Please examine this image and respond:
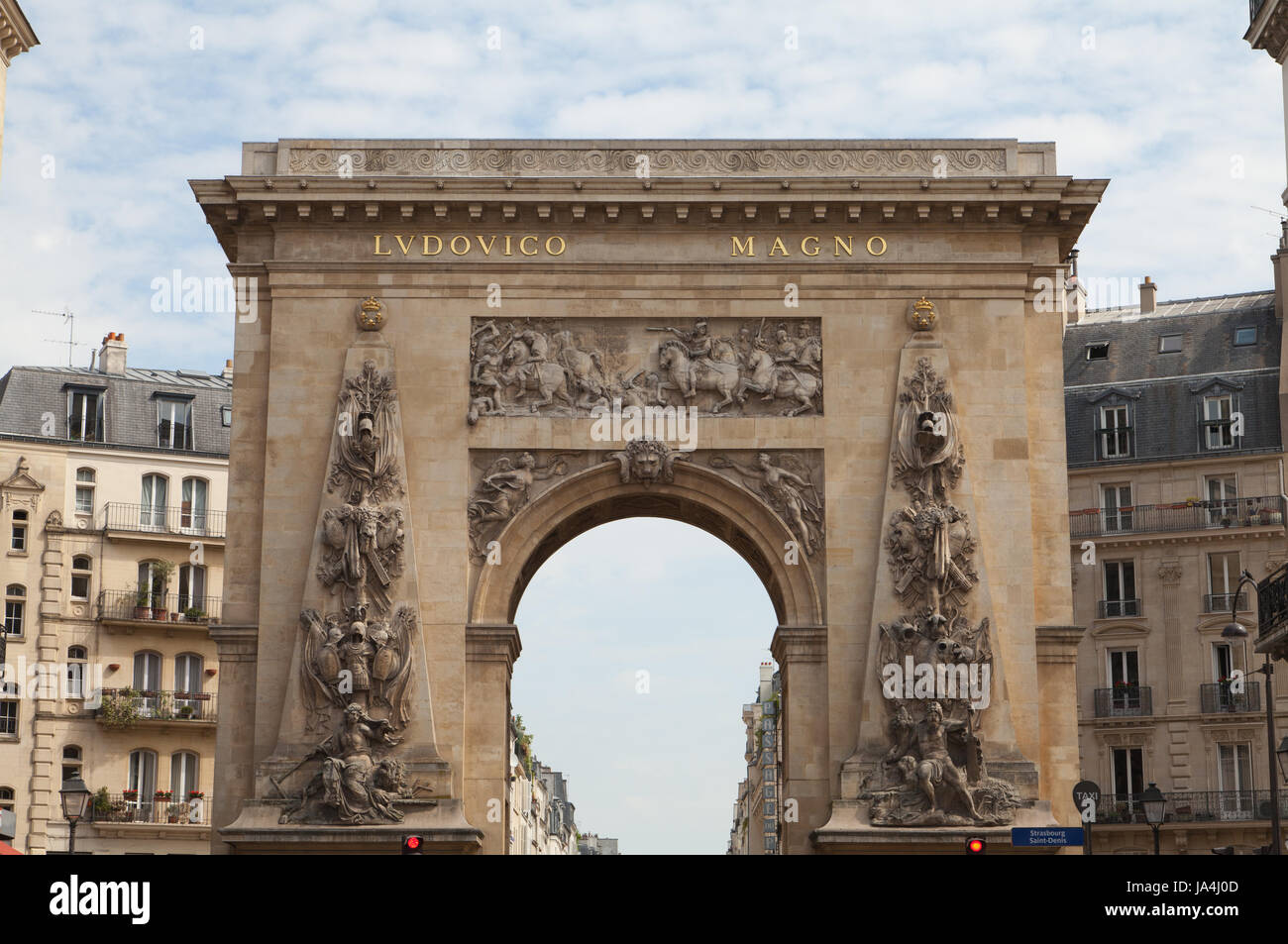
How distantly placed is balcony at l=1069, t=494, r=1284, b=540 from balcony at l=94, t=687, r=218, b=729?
78.1ft

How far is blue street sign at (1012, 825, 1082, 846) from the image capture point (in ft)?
109

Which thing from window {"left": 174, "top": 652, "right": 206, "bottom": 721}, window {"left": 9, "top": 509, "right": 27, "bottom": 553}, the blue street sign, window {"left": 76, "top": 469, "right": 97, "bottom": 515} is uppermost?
window {"left": 76, "top": 469, "right": 97, "bottom": 515}

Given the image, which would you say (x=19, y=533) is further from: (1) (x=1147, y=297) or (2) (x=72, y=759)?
(1) (x=1147, y=297)

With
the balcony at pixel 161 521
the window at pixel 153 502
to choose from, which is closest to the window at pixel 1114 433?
Answer: the balcony at pixel 161 521

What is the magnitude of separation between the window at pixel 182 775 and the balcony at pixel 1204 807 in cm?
2403

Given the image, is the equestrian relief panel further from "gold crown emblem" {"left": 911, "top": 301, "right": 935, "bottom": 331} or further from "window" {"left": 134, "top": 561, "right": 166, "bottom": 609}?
"window" {"left": 134, "top": 561, "right": 166, "bottom": 609}

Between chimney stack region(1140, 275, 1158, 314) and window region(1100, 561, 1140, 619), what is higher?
chimney stack region(1140, 275, 1158, 314)

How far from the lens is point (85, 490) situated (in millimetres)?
55875

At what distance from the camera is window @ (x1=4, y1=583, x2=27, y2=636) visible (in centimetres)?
5362

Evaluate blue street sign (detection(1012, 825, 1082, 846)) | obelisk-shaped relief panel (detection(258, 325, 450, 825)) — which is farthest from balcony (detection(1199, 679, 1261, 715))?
obelisk-shaped relief panel (detection(258, 325, 450, 825))

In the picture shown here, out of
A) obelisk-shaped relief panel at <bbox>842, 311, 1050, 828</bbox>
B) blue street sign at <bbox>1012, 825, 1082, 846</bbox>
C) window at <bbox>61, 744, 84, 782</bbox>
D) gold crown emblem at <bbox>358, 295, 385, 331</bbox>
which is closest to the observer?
blue street sign at <bbox>1012, 825, 1082, 846</bbox>

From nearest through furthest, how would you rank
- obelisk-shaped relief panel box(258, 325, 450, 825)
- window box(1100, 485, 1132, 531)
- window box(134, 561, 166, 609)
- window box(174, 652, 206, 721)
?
obelisk-shaped relief panel box(258, 325, 450, 825) → window box(174, 652, 206, 721) → window box(134, 561, 166, 609) → window box(1100, 485, 1132, 531)

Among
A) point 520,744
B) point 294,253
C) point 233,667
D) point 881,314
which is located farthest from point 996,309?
point 520,744

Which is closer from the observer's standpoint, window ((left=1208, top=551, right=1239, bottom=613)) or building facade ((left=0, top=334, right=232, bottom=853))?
building facade ((left=0, top=334, right=232, bottom=853))
